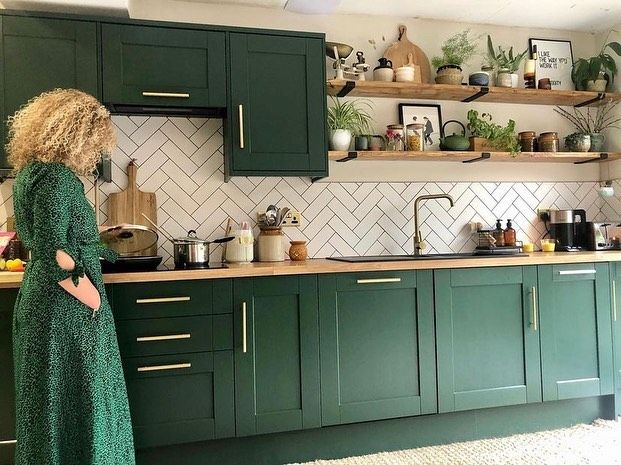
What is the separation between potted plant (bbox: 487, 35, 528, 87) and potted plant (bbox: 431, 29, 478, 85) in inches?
4.4

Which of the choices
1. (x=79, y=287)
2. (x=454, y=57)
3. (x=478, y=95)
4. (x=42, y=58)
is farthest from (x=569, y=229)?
(x=42, y=58)

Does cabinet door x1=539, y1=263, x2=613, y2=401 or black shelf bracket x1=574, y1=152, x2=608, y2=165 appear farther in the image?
black shelf bracket x1=574, y1=152, x2=608, y2=165

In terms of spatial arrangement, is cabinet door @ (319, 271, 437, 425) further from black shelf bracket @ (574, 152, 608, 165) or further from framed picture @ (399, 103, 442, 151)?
black shelf bracket @ (574, 152, 608, 165)

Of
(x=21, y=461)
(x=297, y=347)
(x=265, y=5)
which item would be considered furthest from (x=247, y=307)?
(x=265, y=5)

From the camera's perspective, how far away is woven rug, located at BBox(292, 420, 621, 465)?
101 inches

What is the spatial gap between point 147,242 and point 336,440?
4.65 ft

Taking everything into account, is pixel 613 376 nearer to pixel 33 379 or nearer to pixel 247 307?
pixel 247 307

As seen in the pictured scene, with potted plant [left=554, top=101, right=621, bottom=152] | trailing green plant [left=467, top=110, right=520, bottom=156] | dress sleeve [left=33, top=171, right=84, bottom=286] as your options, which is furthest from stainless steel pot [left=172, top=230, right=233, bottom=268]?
potted plant [left=554, top=101, right=621, bottom=152]

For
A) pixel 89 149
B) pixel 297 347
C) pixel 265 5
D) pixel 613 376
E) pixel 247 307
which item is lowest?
pixel 613 376

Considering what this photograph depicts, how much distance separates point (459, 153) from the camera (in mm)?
3232

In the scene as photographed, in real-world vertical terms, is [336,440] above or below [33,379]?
below

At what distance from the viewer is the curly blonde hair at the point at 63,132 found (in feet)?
6.24

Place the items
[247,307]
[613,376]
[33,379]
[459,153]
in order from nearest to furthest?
1. [33,379]
2. [247,307]
3. [613,376]
4. [459,153]

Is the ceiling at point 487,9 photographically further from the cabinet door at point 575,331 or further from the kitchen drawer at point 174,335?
the kitchen drawer at point 174,335
